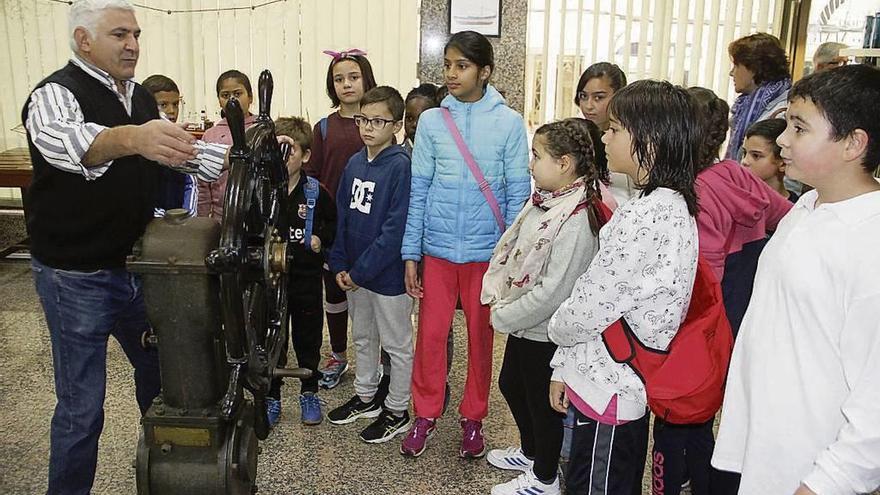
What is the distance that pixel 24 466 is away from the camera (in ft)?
7.38

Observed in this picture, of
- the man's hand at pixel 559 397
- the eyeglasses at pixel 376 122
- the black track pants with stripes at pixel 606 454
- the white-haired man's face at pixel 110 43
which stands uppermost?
the white-haired man's face at pixel 110 43

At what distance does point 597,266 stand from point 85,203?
125cm

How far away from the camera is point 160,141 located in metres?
1.51

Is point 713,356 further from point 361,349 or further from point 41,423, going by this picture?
point 41,423

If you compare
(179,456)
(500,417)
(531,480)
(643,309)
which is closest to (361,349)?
(500,417)

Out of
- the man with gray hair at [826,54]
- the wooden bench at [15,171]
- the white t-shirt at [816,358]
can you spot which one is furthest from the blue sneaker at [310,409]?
the man with gray hair at [826,54]

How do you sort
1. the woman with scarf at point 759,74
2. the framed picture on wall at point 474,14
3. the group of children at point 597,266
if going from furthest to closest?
the framed picture on wall at point 474,14 → the woman with scarf at point 759,74 → the group of children at point 597,266

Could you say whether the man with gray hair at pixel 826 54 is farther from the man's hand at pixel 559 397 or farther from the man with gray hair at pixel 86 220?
the man with gray hair at pixel 86 220

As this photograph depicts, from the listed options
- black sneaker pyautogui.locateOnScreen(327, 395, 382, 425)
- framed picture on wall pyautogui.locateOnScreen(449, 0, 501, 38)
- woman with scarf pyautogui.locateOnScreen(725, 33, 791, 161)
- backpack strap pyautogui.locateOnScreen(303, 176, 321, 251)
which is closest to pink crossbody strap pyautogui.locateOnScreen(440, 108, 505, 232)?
backpack strap pyautogui.locateOnScreen(303, 176, 321, 251)

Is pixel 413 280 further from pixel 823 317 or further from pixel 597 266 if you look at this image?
pixel 823 317

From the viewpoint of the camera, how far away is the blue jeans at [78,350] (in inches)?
69.6

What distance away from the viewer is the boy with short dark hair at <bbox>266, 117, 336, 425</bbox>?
2463mm

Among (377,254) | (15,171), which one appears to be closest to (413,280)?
(377,254)

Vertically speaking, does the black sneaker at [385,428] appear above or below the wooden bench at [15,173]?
below
